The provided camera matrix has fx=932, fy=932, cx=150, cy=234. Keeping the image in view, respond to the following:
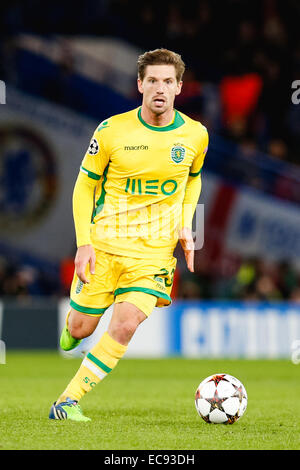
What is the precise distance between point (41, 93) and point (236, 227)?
156 inches

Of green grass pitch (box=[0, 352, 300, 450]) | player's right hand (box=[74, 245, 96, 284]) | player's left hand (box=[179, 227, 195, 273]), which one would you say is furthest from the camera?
player's left hand (box=[179, 227, 195, 273])

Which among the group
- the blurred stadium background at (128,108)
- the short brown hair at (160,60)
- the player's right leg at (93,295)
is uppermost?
the blurred stadium background at (128,108)

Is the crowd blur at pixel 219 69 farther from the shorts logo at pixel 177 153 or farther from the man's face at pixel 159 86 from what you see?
the man's face at pixel 159 86

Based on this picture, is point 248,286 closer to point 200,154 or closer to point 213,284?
point 213,284

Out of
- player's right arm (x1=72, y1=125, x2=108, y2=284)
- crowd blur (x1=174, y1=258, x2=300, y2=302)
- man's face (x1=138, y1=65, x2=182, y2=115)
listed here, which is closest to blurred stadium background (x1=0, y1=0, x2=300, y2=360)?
crowd blur (x1=174, y1=258, x2=300, y2=302)

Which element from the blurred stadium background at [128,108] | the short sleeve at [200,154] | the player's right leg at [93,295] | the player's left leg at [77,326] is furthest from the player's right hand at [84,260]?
the blurred stadium background at [128,108]

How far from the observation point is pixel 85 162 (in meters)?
5.83

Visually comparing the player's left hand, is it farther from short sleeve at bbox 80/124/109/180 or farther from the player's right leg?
short sleeve at bbox 80/124/109/180

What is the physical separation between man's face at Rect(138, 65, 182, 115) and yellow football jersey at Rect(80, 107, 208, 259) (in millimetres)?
220

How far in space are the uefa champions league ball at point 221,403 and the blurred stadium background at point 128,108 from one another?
318 inches

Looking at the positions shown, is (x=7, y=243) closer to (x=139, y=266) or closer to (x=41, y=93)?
(x=41, y=93)

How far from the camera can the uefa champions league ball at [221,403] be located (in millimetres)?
5754

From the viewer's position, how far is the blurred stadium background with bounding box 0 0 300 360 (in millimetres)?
14461

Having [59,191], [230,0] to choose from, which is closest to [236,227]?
[59,191]
